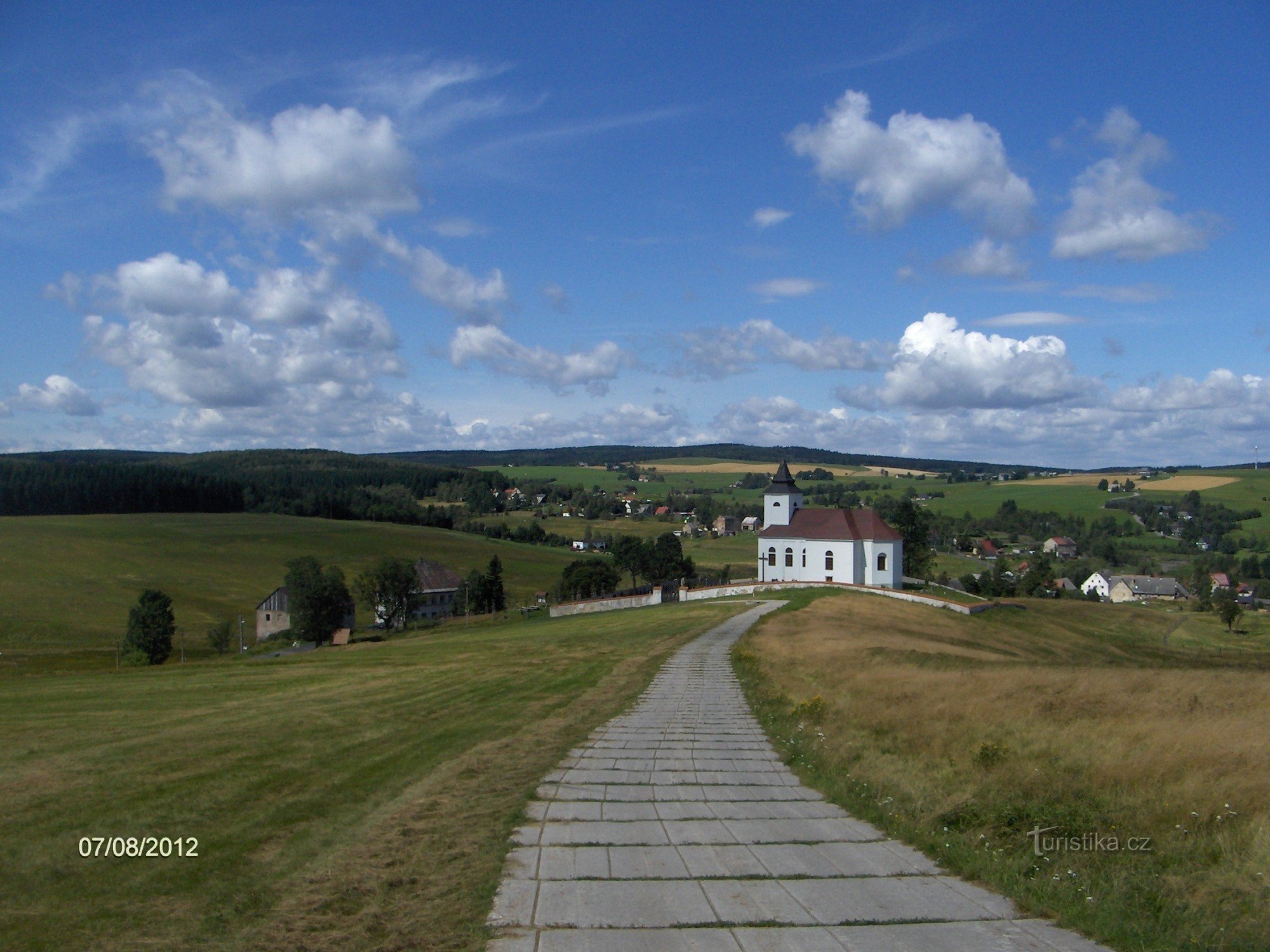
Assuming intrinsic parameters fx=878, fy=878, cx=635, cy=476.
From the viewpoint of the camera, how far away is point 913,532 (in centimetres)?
8425

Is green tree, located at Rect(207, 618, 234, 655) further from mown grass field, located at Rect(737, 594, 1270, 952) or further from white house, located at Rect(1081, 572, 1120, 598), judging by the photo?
white house, located at Rect(1081, 572, 1120, 598)

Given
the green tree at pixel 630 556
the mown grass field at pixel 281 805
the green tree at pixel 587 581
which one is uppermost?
the mown grass field at pixel 281 805

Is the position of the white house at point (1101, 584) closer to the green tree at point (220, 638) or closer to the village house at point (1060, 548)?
the village house at point (1060, 548)

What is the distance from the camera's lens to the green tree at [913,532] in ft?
274

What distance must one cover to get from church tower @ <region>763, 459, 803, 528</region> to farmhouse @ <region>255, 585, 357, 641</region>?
3977 cm

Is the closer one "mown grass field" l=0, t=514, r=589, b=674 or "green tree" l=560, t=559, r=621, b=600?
"mown grass field" l=0, t=514, r=589, b=674

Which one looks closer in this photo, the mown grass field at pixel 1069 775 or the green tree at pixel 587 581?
the mown grass field at pixel 1069 775

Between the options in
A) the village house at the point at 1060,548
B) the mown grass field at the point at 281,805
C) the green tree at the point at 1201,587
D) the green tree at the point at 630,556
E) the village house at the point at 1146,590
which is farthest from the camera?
the village house at the point at 1060,548

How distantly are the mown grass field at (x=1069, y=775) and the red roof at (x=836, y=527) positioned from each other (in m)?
50.4

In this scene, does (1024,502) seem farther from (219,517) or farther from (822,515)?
(219,517)

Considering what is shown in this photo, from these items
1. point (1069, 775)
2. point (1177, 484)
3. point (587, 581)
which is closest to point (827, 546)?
point (587, 581)

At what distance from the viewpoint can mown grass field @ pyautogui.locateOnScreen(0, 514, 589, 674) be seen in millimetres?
71750

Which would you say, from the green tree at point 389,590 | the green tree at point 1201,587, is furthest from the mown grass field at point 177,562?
the green tree at point 1201,587
